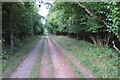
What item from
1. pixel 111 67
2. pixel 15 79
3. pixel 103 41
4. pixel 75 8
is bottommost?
pixel 15 79

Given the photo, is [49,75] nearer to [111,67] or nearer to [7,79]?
[7,79]

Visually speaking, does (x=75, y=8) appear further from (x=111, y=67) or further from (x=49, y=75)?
(x=49, y=75)

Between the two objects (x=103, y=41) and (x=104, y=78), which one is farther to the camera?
(x=103, y=41)

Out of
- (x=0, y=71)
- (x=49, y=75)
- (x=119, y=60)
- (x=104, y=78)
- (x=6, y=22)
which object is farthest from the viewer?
(x=6, y=22)

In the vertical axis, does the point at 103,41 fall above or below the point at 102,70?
above

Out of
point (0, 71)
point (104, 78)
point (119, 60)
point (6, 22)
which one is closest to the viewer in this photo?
A: point (104, 78)

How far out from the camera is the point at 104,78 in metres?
4.67

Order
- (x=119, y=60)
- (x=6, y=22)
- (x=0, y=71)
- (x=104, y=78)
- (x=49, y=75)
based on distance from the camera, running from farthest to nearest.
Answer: (x=6, y=22)
(x=119, y=60)
(x=0, y=71)
(x=49, y=75)
(x=104, y=78)

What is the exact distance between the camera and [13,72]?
5.57 meters

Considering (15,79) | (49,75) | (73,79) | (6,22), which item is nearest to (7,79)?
(15,79)

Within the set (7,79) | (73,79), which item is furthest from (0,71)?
(73,79)

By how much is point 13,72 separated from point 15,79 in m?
0.87

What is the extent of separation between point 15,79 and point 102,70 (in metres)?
3.92

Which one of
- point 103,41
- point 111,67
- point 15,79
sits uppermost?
point 103,41
